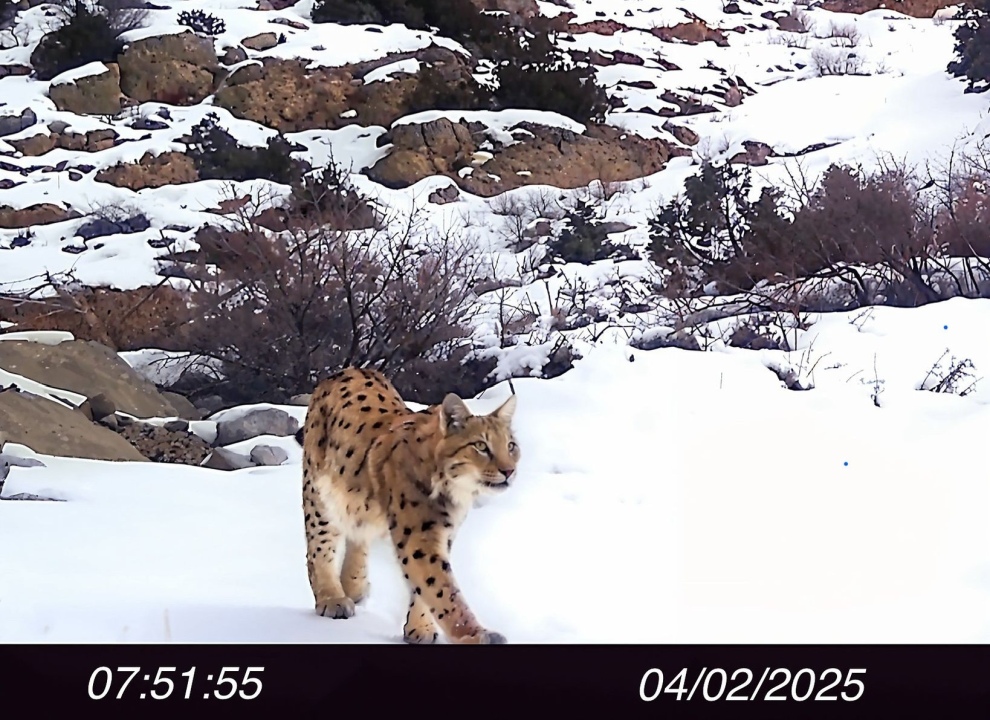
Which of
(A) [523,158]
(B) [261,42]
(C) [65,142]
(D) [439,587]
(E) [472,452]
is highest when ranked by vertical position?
(E) [472,452]

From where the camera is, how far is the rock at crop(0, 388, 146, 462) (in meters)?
2.69

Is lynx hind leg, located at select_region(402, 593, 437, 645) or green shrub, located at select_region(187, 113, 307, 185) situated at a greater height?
lynx hind leg, located at select_region(402, 593, 437, 645)

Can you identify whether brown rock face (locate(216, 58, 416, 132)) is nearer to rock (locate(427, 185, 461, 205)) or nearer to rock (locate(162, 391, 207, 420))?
rock (locate(427, 185, 461, 205))

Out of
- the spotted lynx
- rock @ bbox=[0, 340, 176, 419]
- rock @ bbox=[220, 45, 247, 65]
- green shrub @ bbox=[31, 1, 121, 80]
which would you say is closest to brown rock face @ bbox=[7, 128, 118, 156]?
green shrub @ bbox=[31, 1, 121, 80]

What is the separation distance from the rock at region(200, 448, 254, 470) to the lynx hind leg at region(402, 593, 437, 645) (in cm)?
132

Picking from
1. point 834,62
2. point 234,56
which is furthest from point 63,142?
point 834,62

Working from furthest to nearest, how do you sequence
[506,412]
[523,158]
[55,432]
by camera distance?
[523,158] → [55,432] → [506,412]

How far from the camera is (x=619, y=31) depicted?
5.62 metres

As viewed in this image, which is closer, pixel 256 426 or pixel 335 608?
pixel 335 608

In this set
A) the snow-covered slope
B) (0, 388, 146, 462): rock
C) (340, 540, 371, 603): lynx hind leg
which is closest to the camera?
(340, 540, 371, 603): lynx hind leg

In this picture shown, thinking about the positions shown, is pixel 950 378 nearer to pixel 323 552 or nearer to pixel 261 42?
pixel 323 552

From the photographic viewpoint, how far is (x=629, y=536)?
6.51ft
